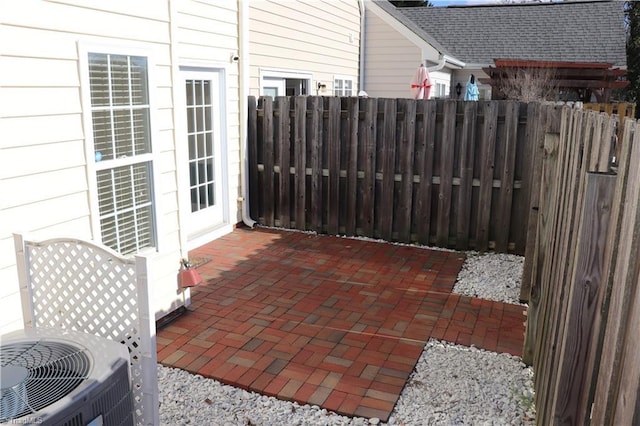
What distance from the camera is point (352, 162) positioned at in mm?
7406

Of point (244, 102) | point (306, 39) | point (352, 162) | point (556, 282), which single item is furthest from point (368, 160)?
point (556, 282)

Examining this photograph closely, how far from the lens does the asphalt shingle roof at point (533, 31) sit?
16891mm

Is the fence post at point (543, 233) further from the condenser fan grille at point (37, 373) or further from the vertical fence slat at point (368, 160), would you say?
the vertical fence slat at point (368, 160)

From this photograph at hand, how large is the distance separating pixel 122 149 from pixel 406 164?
3893 mm

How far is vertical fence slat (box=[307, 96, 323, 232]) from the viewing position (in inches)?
293

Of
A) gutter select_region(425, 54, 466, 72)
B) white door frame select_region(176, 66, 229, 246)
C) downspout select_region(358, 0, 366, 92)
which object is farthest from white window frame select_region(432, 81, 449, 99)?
white door frame select_region(176, 66, 229, 246)

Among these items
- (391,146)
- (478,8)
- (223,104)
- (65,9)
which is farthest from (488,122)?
(478,8)

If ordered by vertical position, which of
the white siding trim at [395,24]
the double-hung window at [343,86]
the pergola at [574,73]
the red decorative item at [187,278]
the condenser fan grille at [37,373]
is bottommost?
the red decorative item at [187,278]

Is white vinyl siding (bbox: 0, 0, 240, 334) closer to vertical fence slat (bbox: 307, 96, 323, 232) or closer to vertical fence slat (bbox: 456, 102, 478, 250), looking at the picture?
vertical fence slat (bbox: 307, 96, 323, 232)

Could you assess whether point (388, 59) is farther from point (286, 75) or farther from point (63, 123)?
point (63, 123)

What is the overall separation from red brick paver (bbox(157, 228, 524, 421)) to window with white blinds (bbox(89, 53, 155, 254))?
924 mm

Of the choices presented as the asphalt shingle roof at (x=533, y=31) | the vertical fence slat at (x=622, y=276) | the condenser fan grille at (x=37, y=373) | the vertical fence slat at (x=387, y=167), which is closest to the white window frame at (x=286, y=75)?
the vertical fence slat at (x=387, y=167)

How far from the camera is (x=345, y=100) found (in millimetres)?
7301

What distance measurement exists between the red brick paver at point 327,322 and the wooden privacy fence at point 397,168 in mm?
599
